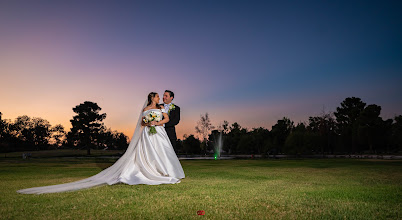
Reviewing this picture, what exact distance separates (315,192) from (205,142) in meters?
80.5

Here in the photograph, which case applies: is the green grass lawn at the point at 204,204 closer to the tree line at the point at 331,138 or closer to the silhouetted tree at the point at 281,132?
the tree line at the point at 331,138

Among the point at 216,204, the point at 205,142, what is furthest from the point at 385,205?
the point at 205,142

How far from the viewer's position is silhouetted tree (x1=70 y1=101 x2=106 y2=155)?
270 feet

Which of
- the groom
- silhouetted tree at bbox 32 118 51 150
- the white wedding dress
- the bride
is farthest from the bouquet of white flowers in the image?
silhouetted tree at bbox 32 118 51 150

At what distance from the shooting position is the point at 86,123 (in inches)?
3285

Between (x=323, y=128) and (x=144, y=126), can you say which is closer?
(x=144, y=126)

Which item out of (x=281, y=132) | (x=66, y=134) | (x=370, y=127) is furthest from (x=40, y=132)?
(x=370, y=127)

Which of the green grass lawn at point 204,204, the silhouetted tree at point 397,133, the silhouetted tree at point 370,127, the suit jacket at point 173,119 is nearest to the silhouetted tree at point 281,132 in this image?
the silhouetted tree at point 370,127

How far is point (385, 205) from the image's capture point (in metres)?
6.41

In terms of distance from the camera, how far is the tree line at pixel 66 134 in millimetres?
82875

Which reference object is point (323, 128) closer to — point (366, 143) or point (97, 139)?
point (366, 143)

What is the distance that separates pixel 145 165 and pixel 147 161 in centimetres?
17

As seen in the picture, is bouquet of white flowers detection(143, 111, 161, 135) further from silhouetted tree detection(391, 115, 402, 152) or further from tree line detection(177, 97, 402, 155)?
silhouetted tree detection(391, 115, 402, 152)

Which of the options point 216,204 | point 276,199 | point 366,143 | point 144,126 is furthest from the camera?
point 366,143
